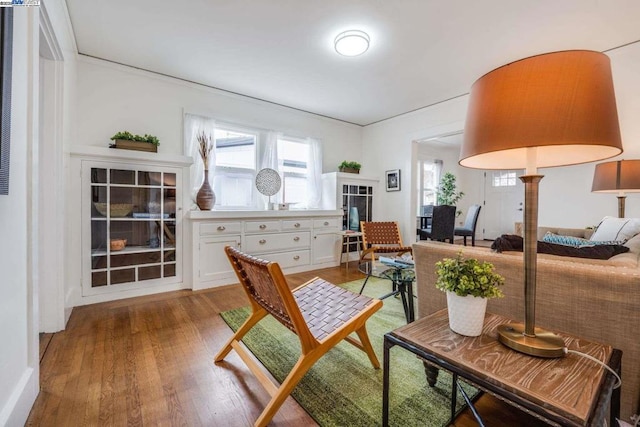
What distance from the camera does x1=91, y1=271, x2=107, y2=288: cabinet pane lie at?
2.62m

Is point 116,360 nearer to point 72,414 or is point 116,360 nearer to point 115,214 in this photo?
point 72,414

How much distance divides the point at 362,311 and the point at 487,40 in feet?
8.93

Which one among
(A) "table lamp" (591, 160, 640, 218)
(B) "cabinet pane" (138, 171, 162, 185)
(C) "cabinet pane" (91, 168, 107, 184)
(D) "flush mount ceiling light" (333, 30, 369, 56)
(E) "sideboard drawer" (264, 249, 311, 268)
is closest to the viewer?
(A) "table lamp" (591, 160, 640, 218)

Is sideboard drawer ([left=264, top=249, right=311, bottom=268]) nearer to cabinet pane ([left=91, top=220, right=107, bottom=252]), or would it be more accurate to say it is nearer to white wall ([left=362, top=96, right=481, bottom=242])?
cabinet pane ([left=91, top=220, right=107, bottom=252])

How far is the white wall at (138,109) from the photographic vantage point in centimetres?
261

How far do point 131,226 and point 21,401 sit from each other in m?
→ 1.91

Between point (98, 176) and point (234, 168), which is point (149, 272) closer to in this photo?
point (98, 176)

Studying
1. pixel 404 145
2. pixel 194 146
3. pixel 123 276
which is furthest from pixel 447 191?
pixel 123 276

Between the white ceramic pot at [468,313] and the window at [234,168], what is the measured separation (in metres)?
3.32

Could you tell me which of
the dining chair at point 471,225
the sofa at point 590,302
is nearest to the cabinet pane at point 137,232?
the sofa at point 590,302

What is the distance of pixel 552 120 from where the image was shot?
0.70m

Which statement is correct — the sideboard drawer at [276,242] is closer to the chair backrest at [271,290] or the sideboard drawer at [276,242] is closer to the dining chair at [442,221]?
the chair backrest at [271,290]

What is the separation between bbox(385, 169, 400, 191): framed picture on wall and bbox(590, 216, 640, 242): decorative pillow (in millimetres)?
2608

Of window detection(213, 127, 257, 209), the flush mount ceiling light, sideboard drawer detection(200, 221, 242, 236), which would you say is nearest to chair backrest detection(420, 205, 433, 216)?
window detection(213, 127, 257, 209)
